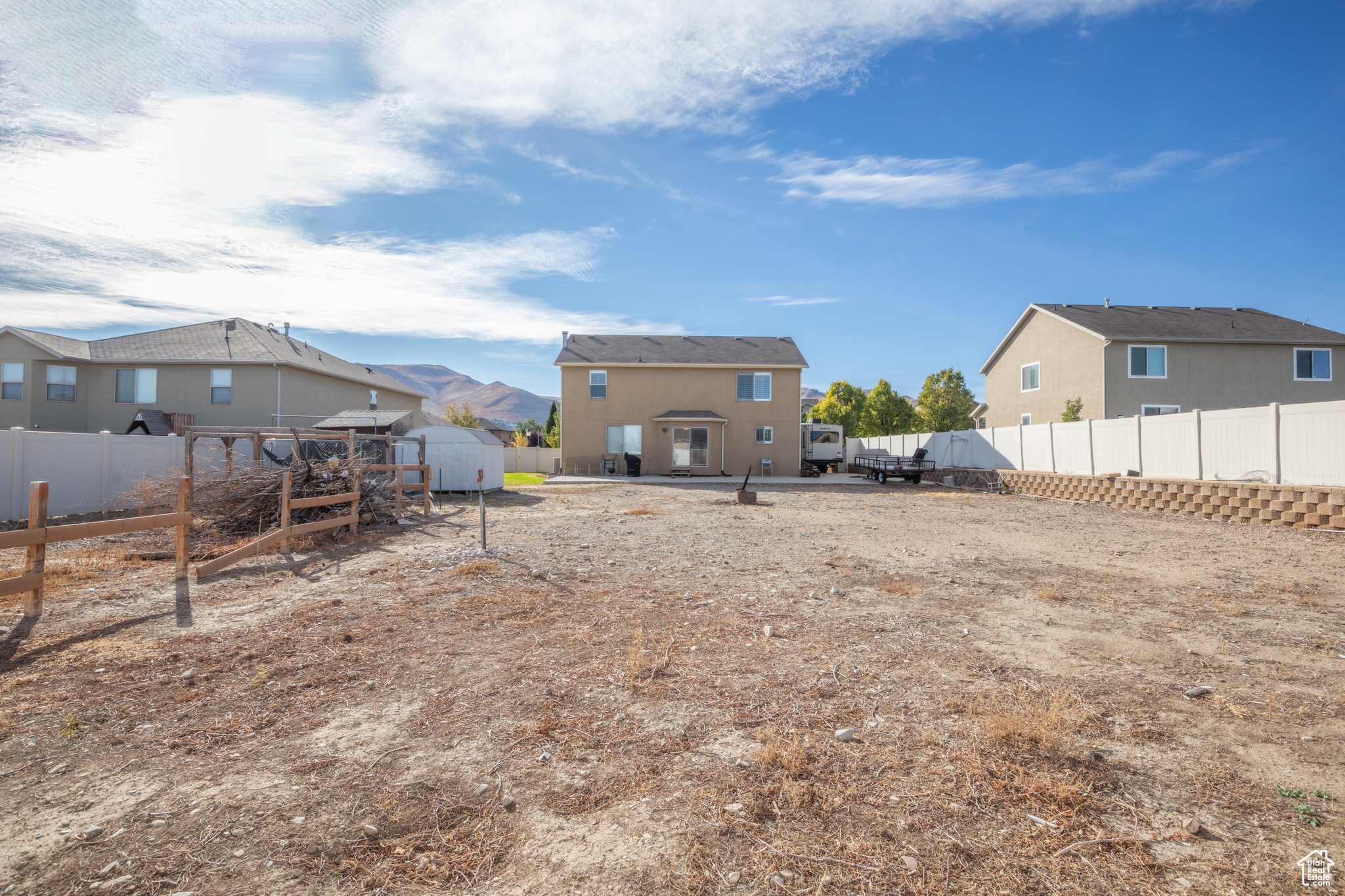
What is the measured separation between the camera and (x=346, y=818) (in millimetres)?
2795

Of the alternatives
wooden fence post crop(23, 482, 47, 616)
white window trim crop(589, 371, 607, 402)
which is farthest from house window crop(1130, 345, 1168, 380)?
wooden fence post crop(23, 482, 47, 616)

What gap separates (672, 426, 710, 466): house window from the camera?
30562mm

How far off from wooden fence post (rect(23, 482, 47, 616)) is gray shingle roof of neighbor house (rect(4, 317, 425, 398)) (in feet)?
69.7

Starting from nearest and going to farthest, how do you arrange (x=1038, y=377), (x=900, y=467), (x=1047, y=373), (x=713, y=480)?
(x=900, y=467)
(x=713, y=480)
(x=1047, y=373)
(x=1038, y=377)

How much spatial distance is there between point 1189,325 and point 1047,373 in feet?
18.7

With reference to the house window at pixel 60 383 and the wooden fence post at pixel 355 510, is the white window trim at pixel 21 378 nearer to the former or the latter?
the house window at pixel 60 383

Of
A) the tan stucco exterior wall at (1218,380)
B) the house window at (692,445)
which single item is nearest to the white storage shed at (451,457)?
the house window at (692,445)

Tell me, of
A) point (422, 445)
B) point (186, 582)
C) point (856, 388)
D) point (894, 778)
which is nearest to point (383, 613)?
point (186, 582)

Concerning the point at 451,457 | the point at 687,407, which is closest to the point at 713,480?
the point at 687,407

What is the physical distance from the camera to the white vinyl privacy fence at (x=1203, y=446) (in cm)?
1207

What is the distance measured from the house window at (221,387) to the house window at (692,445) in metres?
18.4

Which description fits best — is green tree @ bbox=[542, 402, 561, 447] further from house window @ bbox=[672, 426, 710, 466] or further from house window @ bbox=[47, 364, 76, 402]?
house window @ bbox=[47, 364, 76, 402]

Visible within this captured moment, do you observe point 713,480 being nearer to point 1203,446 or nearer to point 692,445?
point 692,445

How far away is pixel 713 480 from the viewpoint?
2786cm
